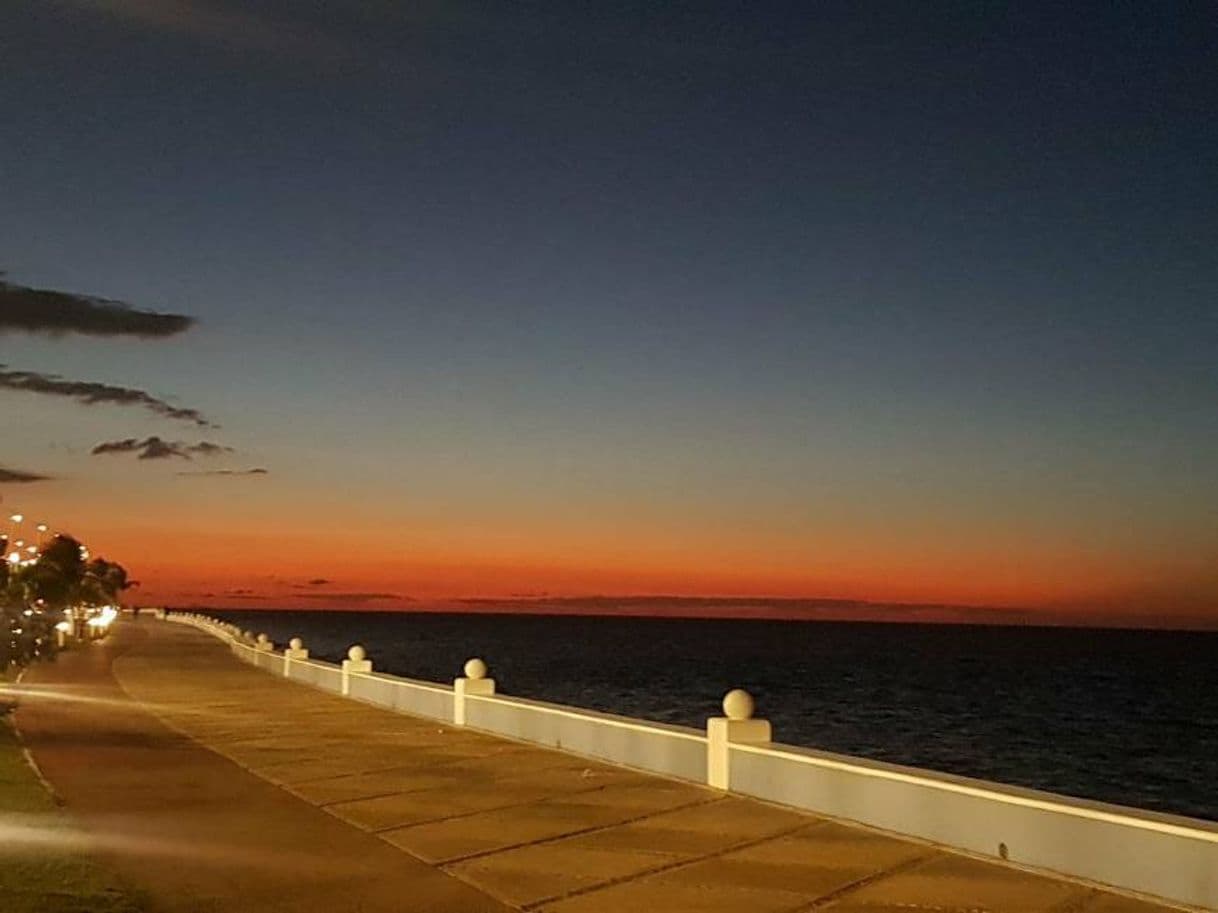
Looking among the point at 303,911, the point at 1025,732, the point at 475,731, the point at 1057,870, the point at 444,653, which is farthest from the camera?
the point at 444,653

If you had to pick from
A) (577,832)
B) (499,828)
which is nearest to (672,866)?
(577,832)

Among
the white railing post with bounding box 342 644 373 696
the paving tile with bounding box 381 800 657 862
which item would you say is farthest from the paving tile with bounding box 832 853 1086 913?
the white railing post with bounding box 342 644 373 696

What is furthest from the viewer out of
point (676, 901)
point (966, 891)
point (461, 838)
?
point (461, 838)

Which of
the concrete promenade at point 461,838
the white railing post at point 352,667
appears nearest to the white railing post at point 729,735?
the concrete promenade at point 461,838

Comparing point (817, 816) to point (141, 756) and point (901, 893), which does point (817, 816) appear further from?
point (141, 756)

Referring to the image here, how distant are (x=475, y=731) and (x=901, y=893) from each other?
12.5m

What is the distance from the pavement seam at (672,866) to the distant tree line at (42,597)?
32.4 metres

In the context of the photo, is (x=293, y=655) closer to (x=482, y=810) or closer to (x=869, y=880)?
(x=482, y=810)

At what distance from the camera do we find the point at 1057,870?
10.5 meters

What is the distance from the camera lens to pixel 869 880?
10516 millimetres

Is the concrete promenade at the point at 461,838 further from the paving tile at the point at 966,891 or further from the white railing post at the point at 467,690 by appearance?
the white railing post at the point at 467,690

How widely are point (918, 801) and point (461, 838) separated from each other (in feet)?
12.6

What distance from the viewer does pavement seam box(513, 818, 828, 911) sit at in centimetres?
1018

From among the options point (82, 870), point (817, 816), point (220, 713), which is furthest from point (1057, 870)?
point (220, 713)
